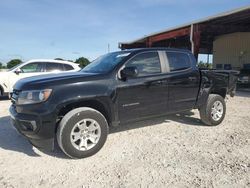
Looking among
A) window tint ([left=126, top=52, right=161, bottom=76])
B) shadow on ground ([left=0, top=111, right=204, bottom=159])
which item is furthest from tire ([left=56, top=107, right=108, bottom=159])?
window tint ([left=126, top=52, right=161, bottom=76])

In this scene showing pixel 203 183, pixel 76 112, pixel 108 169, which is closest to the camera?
pixel 203 183

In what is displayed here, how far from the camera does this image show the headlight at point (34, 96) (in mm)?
3904

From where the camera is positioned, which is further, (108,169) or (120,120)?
(120,120)

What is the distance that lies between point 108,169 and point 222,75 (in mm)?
3796

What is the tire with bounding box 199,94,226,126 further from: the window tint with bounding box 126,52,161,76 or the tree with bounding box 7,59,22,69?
the tree with bounding box 7,59,22,69

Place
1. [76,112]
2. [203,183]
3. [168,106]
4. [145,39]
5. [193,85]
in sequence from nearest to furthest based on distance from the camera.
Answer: [203,183] < [76,112] < [168,106] < [193,85] < [145,39]

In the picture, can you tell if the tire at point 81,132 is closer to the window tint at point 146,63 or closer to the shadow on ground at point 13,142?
the shadow on ground at point 13,142

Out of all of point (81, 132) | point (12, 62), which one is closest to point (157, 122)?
point (81, 132)

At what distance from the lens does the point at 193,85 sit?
18.4ft

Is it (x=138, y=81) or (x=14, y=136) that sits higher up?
(x=138, y=81)

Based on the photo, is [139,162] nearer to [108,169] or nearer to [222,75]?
[108,169]

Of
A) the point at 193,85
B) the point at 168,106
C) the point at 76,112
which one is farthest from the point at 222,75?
the point at 76,112

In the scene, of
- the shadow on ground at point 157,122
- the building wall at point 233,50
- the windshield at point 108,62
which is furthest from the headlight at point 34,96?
the building wall at point 233,50

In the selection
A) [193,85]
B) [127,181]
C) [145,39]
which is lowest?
[127,181]
